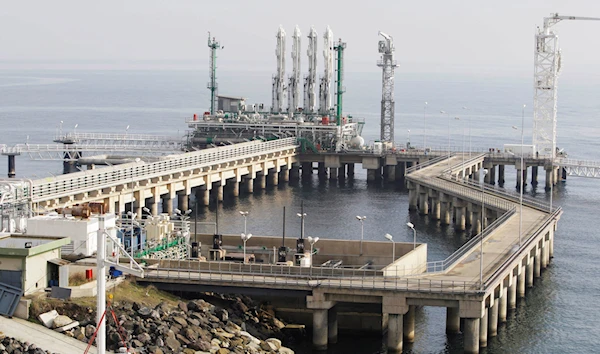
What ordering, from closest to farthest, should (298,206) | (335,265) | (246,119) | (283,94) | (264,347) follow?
(264,347), (335,265), (298,206), (246,119), (283,94)

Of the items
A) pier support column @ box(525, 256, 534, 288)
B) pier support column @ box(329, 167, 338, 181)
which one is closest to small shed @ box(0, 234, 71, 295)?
pier support column @ box(525, 256, 534, 288)

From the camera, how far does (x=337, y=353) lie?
2400 inches

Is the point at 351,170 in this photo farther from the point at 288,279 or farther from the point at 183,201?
the point at 288,279

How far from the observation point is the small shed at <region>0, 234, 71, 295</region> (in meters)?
57.8

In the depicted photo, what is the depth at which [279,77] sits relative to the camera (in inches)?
6122

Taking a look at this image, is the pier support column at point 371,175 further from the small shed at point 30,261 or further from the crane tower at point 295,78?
the small shed at point 30,261

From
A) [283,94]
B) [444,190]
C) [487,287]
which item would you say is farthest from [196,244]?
[283,94]

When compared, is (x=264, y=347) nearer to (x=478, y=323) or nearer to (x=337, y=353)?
(x=337, y=353)

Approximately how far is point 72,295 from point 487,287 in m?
20.0

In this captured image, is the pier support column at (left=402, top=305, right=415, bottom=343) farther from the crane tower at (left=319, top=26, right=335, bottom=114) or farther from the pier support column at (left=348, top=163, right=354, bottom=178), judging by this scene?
the crane tower at (left=319, top=26, right=335, bottom=114)

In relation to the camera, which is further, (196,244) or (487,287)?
(196,244)

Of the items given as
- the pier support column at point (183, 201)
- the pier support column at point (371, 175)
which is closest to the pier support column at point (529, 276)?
the pier support column at point (183, 201)

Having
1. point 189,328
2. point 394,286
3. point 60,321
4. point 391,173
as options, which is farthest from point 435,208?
point 60,321

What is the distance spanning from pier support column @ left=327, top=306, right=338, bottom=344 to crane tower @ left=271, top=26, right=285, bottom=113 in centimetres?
9219
